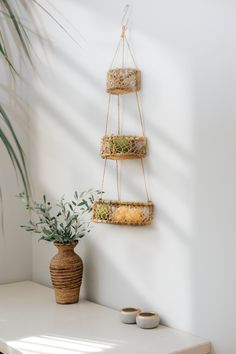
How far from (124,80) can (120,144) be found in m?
0.25

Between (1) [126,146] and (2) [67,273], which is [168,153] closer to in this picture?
(1) [126,146]

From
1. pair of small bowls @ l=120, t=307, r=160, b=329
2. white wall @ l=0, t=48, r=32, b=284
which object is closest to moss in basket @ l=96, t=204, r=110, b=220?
pair of small bowls @ l=120, t=307, r=160, b=329

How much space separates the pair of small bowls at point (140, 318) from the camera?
1768mm

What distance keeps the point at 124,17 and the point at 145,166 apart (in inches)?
23.5

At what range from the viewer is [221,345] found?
161 centimetres

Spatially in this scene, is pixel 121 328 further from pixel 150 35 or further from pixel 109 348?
pixel 150 35

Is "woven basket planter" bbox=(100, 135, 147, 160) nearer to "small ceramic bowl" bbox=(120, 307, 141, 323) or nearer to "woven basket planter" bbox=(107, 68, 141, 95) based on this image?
"woven basket planter" bbox=(107, 68, 141, 95)

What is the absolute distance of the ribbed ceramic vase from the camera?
6.94 ft

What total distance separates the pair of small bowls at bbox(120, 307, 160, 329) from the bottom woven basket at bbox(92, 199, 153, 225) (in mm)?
328

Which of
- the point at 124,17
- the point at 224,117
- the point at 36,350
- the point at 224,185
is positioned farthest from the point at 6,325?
the point at 124,17

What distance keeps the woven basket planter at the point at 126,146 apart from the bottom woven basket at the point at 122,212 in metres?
0.19

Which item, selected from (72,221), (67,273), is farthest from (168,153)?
(67,273)

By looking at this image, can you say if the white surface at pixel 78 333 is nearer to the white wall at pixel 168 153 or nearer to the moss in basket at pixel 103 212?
the white wall at pixel 168 153

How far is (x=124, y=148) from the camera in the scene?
1876 millimetres
